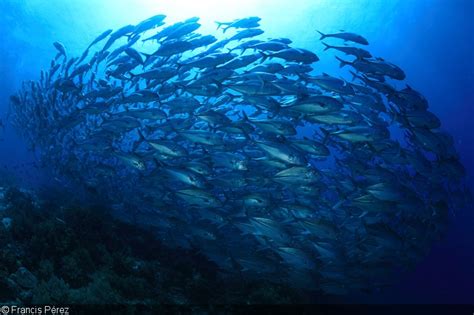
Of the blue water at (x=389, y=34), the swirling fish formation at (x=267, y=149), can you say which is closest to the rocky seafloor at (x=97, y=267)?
the swirling fish formation at (x=267, y=149)

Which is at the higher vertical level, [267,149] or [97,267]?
[267,149]

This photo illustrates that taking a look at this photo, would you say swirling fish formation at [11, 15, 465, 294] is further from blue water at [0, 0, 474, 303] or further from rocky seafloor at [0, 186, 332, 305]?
blue water at [0, 0, 474, 303]

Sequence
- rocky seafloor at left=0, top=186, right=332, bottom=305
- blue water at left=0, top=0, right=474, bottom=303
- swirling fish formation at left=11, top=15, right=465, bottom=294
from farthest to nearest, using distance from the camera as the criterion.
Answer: blue water at left=0, top=0, right=474, bottom=303, swirling fish formation at left=11, top=15, right=465, bottom=294, rocky seafloor at left=0, top=186, right=332, bottom=305

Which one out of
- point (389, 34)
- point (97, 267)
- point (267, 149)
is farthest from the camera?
point (389, 34)

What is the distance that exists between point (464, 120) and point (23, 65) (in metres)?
43.9

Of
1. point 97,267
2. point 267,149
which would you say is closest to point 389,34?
point 267,149

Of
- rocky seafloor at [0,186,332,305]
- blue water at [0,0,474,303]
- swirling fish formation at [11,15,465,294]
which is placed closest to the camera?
rocky seafloor at [0,186,332,305]

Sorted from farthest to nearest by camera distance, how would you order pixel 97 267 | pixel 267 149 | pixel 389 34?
pixel 389 34
pixel 97 267
pixel 267 149

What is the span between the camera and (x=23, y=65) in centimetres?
3553

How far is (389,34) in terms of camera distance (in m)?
25.0

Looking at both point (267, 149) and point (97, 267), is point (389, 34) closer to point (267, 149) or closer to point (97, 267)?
point (267, 149)

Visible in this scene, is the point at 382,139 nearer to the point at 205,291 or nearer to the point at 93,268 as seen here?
the point at 205,291

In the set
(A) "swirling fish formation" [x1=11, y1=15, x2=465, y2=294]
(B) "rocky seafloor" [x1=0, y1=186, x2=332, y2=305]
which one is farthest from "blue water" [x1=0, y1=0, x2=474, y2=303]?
(B) "rocky seafloor" [x1=0, y1=186, x2=332, y2=305]

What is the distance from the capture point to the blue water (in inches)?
865
